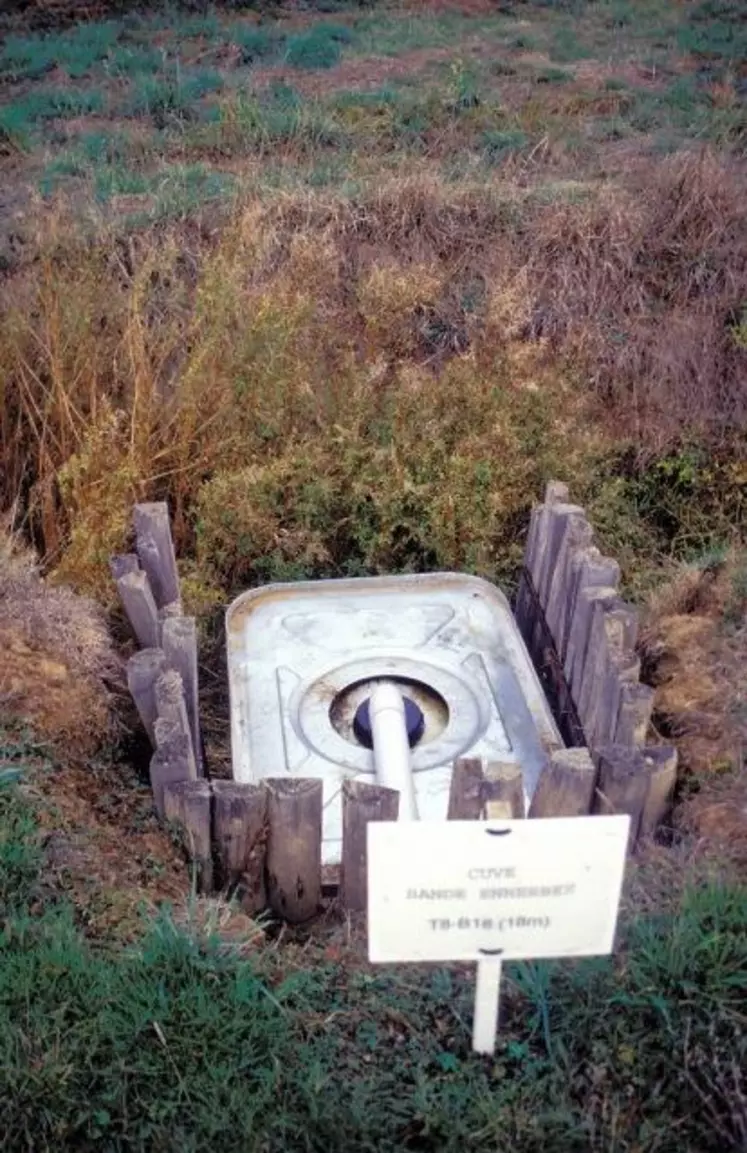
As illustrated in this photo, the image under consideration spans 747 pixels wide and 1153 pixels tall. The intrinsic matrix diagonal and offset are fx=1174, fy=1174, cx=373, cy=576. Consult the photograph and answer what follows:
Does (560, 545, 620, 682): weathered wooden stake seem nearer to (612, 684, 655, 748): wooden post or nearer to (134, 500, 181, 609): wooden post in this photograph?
(612, 684, 655, 748): wooden post

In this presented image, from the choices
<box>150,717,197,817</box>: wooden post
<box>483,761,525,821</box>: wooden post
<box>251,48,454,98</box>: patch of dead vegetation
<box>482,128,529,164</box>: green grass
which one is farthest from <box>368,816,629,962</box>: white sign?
<box>251,48,454,98</box>: patch of dead vegetation

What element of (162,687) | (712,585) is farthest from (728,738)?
(162,687)

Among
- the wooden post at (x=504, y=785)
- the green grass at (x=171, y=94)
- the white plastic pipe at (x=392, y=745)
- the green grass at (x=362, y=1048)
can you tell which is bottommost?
Result: the white plastic pipe at (x=392, y=745)

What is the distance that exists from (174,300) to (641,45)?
6.06 metres

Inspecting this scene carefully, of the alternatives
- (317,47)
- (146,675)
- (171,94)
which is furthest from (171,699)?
(317,47)

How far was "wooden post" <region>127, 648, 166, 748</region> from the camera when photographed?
3.20 metres

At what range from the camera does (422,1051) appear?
2389 millimetres

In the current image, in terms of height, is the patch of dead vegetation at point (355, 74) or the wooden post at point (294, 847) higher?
the patch of dead vegetation at point (355, 74)

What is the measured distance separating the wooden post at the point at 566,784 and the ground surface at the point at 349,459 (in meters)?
0.24

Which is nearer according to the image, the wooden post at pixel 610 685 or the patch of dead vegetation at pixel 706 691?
the patch of dead vegetation at pixel 706 691

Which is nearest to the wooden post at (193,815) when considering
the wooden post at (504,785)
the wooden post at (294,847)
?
the wooden post at (294,847)

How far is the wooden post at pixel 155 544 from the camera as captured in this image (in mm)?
3939

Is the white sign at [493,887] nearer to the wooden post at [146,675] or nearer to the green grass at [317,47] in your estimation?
the wooden post at [146,675]

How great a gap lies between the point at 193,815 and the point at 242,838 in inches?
5.2
